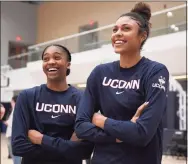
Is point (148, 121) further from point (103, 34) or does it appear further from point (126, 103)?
point (103, 34)

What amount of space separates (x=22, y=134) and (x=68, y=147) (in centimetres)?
36

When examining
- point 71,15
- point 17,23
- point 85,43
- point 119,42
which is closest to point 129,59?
point 119,42

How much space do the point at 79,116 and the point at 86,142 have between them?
10.4 inches

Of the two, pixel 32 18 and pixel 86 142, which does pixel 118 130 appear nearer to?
pixel 86 142

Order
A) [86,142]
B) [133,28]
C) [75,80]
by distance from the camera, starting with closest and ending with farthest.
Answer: [133,28]
[86,142]
[75,80]

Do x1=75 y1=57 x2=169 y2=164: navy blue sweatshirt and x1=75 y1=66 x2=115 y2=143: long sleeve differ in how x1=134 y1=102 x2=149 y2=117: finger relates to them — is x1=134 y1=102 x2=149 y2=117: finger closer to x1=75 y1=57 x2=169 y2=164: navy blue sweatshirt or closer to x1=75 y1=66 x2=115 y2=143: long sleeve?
x1=75 y1=57 x2=169 y2=164: navy blue sweatshirt

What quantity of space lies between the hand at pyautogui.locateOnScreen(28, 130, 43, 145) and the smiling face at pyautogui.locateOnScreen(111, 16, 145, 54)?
846 mm

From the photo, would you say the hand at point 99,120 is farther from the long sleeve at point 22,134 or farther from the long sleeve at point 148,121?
the long sleeve at point 22,134

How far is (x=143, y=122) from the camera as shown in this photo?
1911 mm

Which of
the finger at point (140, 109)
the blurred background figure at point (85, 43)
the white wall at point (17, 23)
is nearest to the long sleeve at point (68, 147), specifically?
the finger at point (140, 109)

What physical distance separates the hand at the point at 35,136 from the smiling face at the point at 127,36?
0.85 metres

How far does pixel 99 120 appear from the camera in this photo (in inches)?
80.0

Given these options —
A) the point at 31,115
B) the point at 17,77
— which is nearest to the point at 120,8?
the point at 17,77

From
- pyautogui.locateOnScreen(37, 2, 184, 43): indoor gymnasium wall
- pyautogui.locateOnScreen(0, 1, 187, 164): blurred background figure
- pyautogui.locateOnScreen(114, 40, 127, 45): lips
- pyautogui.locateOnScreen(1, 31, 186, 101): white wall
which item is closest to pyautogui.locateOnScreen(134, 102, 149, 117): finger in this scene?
pyautogui.locateOnScreen(114, 40, 127, 45): lips
